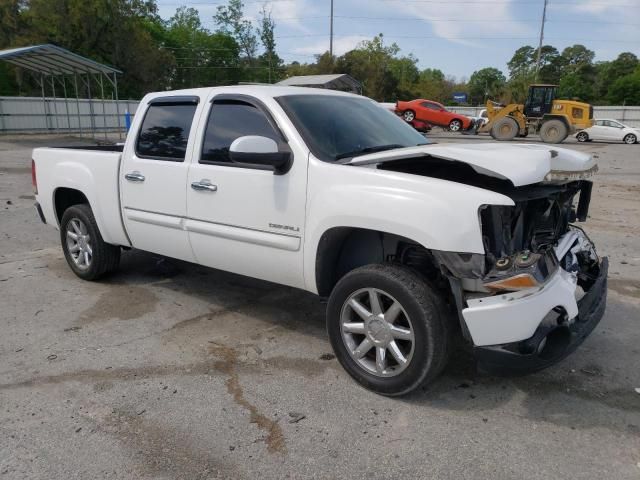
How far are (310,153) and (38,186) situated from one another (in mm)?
3739

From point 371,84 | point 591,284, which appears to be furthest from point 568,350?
point 371,84

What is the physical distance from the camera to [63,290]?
5320mm

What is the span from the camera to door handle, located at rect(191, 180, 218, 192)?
408 centimetres

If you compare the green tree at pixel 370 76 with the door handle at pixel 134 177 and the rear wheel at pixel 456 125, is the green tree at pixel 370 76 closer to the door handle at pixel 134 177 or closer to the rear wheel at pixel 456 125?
the rear wheel at pixel 456 125

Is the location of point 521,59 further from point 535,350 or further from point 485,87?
point 535,350

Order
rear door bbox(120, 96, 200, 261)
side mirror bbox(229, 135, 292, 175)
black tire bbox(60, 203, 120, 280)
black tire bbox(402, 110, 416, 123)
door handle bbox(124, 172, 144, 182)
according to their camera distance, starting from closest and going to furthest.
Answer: side mirror bbox(229, 135, 292, 175), rear door bbox(120, 96, 200, 261), door handle bbox(124, 172, 144, 182), black tire bbox(60, 203, 120, 280), black tire bbox(402, 110, 416, 123)

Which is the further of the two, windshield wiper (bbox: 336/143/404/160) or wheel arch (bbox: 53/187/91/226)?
wheel arch (bbox: 53/187/91/226)

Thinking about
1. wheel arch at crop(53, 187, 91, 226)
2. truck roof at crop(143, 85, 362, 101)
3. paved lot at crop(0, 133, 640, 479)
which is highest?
truck roof at crop(143, 85, 362, 101)

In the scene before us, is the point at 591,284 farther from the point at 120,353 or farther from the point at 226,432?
the point at 120,353

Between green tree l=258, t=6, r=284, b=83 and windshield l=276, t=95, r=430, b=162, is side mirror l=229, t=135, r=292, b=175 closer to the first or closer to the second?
windshield l=276, t=95, r=430, b=162

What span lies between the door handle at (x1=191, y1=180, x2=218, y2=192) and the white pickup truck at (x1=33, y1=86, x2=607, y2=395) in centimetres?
2

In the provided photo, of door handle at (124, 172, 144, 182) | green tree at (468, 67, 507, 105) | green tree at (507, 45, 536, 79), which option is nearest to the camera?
door handle at (124, 172, 144, 182)

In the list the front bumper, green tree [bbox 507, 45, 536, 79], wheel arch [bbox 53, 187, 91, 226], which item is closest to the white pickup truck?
the front bumper

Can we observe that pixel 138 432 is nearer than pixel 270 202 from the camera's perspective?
Yes
